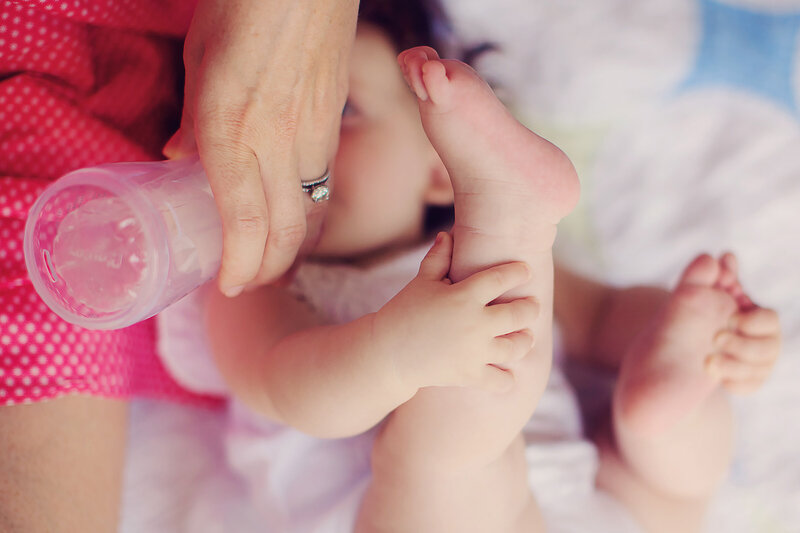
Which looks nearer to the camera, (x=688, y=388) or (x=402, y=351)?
(x=402, y=351)

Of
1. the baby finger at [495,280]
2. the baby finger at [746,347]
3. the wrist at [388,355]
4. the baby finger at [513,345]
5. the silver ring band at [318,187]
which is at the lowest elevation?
the baby finger at [746,347]

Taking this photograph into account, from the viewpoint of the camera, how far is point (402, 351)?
62 centimetres

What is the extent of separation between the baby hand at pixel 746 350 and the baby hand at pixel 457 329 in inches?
14.6

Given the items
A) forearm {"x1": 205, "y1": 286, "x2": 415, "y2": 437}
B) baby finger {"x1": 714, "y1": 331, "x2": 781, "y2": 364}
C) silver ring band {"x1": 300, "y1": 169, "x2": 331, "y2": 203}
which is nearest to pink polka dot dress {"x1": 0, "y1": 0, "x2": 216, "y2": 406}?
forearm {"x1": 205, "y1": 286, "x2": 415, "y2": 437}

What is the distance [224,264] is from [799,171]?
95 cm

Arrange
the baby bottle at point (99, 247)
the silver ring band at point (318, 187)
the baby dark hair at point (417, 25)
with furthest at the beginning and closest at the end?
1. the baby dark hair at point (417, 25)
2. the silver ring band at point (318, 187)
3. the baby bottle at point (99, 247)

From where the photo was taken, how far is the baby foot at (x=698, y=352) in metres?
0.85

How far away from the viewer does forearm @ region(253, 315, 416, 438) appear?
0.64 m

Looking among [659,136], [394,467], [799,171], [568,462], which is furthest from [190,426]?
[799,171]

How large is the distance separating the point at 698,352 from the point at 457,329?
424 mm

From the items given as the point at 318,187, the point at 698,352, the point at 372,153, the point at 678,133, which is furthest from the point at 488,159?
the point at 678,133

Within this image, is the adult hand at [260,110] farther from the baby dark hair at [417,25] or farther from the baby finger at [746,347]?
the baby finger at [746,347]

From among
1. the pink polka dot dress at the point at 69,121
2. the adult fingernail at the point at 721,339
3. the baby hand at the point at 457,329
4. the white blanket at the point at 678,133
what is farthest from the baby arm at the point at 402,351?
the white blanket at the point at 678,133

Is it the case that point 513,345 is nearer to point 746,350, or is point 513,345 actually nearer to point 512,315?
point 512,315
